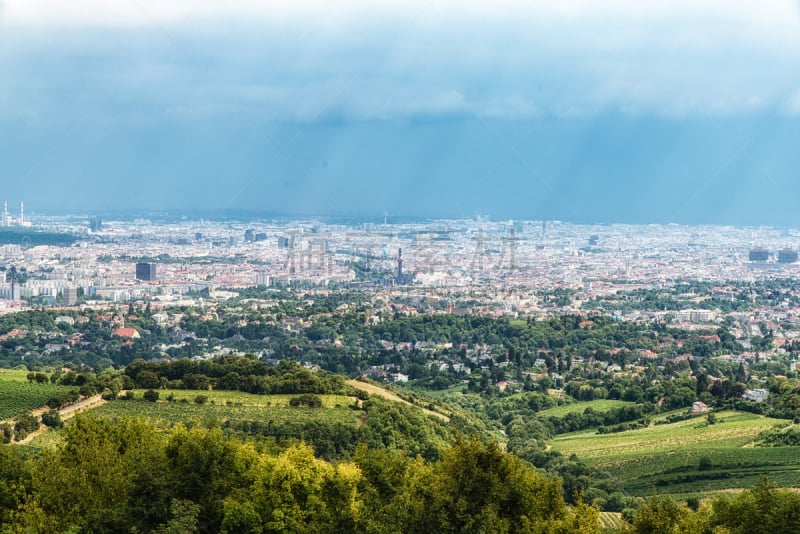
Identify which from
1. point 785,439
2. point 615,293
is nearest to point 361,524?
point 785,439

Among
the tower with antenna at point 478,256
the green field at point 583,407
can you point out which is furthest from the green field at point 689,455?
the tower with antenna at point 478,256

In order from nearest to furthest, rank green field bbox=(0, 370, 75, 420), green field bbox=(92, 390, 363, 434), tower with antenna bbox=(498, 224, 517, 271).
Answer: green field bbox=(92, 390, 363, 434) < green field bbox=(0, 370, 75, 420) < tower with antenna bbox=(498, 224, 517, 271)

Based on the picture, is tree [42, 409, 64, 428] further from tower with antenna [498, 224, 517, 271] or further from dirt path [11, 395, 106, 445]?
tower with antenna [498, 224, 517, 271]

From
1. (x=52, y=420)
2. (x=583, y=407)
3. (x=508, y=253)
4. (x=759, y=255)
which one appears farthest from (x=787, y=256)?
(x=52, y=420)

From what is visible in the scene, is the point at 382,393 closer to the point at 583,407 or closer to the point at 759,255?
the point at 583,407

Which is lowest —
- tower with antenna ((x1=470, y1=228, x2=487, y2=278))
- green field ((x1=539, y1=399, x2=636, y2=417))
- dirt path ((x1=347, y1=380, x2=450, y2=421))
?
green field ((x1=539, y1=399, x2=636, y2=417))

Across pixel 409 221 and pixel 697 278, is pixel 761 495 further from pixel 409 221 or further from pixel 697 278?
pixel 409 221

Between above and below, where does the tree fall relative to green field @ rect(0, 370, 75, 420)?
below

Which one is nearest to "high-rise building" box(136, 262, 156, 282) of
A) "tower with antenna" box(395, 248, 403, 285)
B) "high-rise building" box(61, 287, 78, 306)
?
"high-rise building" box(61, 287, 78, 306)
